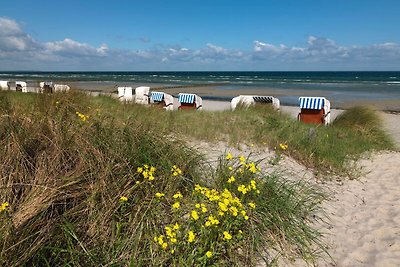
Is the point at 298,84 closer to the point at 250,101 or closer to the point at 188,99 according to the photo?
the point at 188,99

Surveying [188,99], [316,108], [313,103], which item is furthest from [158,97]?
[316,108]

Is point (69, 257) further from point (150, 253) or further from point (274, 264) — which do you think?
point (274, 264)

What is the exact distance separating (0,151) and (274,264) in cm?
247

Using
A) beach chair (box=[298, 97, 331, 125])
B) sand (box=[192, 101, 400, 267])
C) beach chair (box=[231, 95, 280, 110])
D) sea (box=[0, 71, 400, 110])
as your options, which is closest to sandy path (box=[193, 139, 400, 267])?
sand (box=[192, 101, 400, 267])

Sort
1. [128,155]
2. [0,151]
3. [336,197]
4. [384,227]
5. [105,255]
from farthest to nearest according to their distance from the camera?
1. [336,197]
2. [384,227]
3. [128,155]
4. [0,151]
5. [105,255]

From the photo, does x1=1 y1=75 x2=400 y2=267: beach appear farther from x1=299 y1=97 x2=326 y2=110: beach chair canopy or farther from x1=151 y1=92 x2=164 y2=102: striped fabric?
x1=151 y1=92 x2=164 y2=102: striped fabric

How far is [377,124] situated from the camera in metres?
9.03

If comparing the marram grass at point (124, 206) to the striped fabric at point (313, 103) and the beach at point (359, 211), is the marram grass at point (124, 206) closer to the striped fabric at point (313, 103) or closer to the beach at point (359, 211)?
the beach at point (359, 211)

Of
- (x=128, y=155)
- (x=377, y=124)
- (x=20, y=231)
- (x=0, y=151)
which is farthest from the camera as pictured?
(x=377, y=124)

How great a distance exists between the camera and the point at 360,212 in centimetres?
407

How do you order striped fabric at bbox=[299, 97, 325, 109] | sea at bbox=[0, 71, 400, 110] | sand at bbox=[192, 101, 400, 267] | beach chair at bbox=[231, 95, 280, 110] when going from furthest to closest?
sea at bbox=[0, 71, 400, 110] → beach chair at bbox=[231, 95, 280, 110] → striped fabric at bbox=[299, 97, 325, 109] → sand at bbox=[192, 101, 400, 267]

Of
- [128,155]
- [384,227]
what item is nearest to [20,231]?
[128,155]

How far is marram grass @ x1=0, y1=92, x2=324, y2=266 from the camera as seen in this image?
7.44 ft

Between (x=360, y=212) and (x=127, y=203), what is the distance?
117 inches
